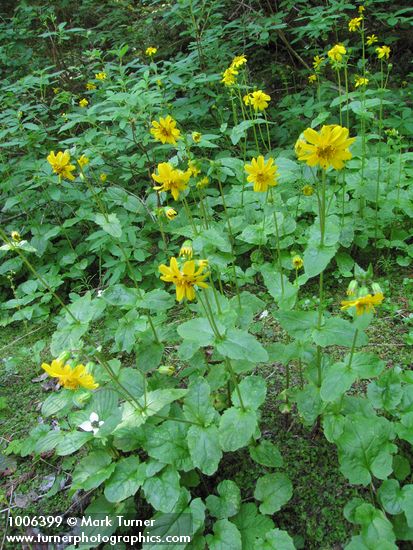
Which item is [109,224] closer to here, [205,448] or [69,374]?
[69,374]

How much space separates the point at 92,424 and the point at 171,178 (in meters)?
1.19

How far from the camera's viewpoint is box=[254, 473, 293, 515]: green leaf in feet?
5.69

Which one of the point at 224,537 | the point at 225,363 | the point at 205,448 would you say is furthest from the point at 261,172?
the point at 224,537

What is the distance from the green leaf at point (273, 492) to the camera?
1733mm

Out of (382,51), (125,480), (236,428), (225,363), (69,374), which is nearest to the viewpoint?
(69,374)

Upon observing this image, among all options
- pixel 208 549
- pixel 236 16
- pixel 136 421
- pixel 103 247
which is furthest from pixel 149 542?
pixel 236 16

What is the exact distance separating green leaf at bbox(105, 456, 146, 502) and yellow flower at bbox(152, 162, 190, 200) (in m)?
1.20

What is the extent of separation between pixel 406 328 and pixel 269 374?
90 cm

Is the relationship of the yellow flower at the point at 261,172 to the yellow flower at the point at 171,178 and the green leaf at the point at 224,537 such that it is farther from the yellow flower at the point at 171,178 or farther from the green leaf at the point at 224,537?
the green leaf at the point at 224,537

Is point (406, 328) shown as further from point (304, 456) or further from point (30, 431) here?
point (30, 431)

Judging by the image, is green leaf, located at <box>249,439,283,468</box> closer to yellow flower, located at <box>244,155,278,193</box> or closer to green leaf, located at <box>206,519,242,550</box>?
green leaf, located at <box>206,519,242,550</box>

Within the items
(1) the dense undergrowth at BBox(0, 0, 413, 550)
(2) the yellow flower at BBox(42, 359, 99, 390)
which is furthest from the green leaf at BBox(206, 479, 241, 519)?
(2) the yellow flower at BBox(42, 359, 99, 390)

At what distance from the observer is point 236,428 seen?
5.56 feet

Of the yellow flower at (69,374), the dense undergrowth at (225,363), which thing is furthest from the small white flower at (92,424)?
the yellow flower at (69,374)
